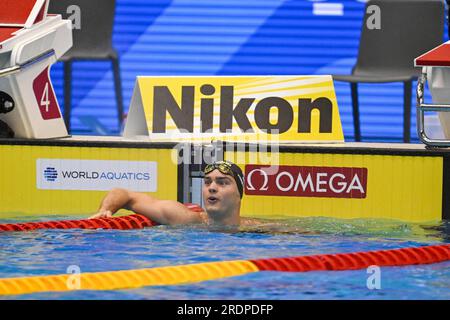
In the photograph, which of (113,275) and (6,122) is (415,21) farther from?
(113,275)

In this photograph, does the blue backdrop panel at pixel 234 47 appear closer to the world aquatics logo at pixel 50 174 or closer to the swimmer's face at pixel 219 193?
the world aquatics logo at pixel 50 174

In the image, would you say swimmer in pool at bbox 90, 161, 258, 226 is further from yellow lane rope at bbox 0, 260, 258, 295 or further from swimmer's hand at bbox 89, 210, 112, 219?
yellow lane rope at bbox 0, 260, 258, 295

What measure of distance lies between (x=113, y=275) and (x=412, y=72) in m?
3.84

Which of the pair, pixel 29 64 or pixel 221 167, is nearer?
pixel 221 167

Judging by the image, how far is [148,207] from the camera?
622 centimetres

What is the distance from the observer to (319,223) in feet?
20.3

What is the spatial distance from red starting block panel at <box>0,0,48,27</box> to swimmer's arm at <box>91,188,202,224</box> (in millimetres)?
1131

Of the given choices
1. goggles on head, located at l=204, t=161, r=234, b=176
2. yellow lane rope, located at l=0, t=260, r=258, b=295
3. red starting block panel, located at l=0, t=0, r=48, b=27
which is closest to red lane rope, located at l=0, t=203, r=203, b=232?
goggles on head, located at l=204, t=161, r=234, b=176

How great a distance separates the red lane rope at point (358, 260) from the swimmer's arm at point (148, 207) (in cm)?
107

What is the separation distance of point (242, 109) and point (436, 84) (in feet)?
3.50

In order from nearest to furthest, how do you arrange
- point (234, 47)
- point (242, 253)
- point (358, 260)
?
point (358, 260) < point (242, 253) < point (234, 47)

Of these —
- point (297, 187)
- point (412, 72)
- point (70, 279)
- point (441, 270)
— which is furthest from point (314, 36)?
point (70, 279)

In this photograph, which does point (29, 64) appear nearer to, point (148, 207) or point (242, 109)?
point (148, 207)

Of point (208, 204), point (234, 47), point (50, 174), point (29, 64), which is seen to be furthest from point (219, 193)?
point (234, 47)
